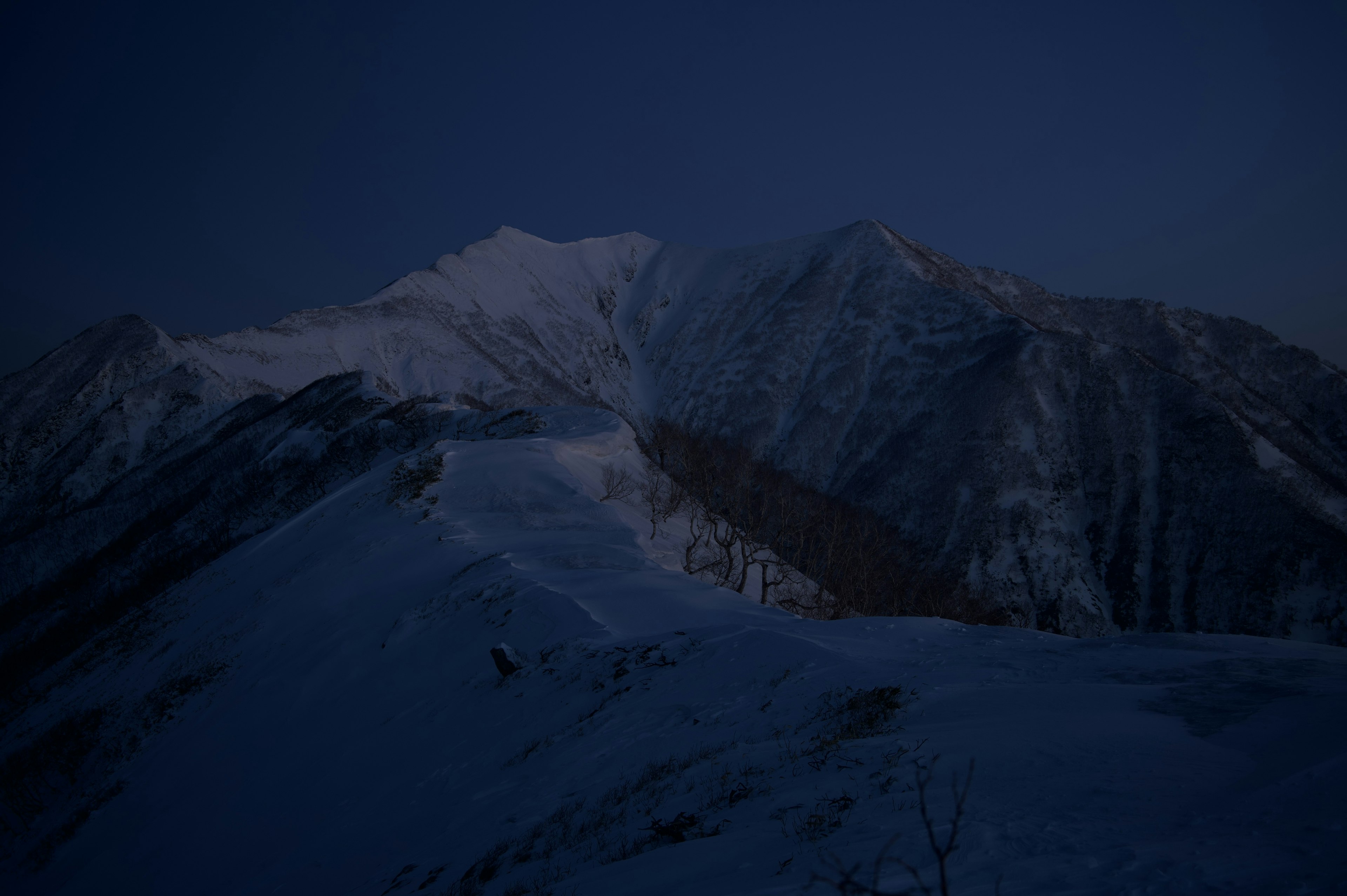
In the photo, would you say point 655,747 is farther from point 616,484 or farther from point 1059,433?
point 1059,433

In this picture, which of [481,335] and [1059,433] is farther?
[481,335]

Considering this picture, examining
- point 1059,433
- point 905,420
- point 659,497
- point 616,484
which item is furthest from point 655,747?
point 905,420

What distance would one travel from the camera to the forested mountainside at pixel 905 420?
171 ft

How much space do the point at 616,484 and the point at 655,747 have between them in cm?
2318

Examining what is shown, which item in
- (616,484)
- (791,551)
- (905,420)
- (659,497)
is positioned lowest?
(791,551)

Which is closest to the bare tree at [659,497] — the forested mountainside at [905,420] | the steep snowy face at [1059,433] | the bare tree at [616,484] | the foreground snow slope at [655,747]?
the bare tree at [616,484]

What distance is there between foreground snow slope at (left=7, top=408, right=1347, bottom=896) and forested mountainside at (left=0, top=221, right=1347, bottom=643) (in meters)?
34.3

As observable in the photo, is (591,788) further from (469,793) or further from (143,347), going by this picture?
(143,347)

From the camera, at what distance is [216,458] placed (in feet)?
187

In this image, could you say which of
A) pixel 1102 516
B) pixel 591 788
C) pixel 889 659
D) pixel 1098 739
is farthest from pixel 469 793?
pixel 1102 516

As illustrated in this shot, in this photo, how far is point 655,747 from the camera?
8.73 meters

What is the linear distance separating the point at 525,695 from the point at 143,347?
9148cm

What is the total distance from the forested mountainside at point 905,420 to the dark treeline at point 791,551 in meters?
9.08

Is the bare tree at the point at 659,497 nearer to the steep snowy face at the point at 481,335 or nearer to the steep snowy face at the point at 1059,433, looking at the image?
the steep snowy face at the point at 1059,433
